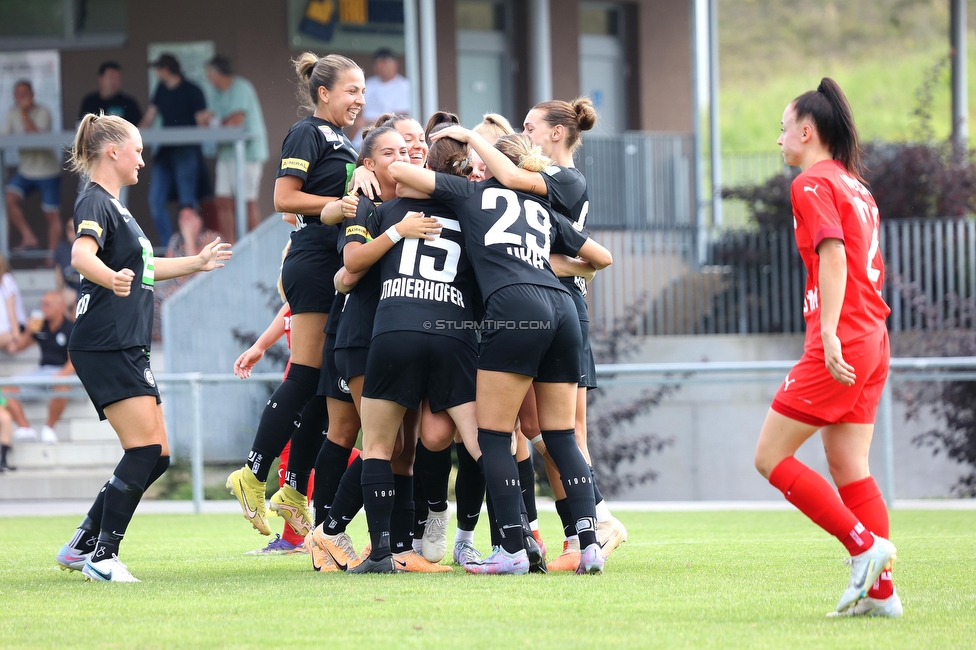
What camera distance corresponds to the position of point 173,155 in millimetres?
14367

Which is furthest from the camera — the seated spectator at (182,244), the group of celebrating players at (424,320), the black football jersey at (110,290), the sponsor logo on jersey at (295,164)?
the seated spectator at (182,244)

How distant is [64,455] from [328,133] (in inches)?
290

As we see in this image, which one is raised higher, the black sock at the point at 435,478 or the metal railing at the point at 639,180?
the metal railing at the point at 639,180

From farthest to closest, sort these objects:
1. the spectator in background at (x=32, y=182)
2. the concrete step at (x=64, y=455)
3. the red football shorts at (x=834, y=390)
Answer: the spectator in background at (x=32, y=182)
the concrete step at (x=64, y=455)
the red football shorts at (x=834, y=390)

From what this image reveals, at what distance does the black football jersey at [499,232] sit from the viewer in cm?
506

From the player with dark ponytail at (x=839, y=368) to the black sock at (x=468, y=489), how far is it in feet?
5.59

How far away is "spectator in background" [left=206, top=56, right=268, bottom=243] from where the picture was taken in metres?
14.3

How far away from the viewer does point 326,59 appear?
5.94 m

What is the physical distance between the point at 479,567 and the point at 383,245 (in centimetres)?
147

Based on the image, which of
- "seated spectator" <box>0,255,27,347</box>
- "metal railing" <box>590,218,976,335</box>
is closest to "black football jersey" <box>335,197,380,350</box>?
"metal railing" <box>590,218,976,335</box>

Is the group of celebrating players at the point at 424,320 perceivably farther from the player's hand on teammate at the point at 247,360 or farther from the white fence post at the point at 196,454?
the white fence post at the point at 196,454

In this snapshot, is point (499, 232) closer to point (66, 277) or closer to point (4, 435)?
point (4, 435)

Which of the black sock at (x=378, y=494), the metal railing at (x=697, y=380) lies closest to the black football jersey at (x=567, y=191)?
the black sock at (x=378, y=494)

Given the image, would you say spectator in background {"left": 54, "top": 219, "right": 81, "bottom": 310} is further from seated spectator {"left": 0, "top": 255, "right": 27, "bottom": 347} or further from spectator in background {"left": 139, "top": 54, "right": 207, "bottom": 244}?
spectator in background {"left": 139, "top": 54, "right": 207, "bottom": 244}
